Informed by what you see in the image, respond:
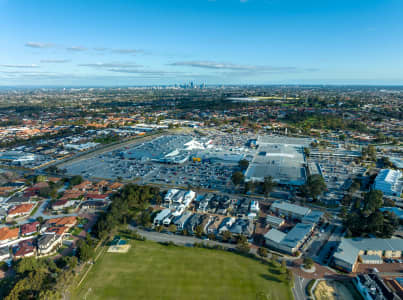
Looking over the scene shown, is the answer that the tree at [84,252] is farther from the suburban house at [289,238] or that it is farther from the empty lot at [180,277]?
the suburban house at [289,238]

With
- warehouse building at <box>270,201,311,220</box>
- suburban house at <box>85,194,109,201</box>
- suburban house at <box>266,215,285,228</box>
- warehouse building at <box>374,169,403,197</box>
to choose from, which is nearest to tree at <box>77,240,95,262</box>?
suburban house at <box>85,194,109,201</box>

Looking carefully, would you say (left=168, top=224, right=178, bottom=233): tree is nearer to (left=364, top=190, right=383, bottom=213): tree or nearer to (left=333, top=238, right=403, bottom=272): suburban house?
(left=333, top=238, right=403, bottom=272): suburban house

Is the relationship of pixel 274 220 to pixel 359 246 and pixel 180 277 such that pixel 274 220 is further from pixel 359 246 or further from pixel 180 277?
pixel 180 277

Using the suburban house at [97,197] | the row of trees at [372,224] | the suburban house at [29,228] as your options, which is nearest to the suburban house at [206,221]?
the row of trees at [372,224]

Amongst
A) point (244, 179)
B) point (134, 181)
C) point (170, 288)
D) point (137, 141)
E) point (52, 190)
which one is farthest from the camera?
point (137, 141)

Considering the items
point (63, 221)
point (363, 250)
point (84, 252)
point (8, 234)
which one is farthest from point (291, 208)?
point (8, 234)

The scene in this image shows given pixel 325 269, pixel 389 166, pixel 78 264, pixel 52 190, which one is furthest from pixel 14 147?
pixel 389 166

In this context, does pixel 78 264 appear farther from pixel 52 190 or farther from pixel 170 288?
pixel 52 190
